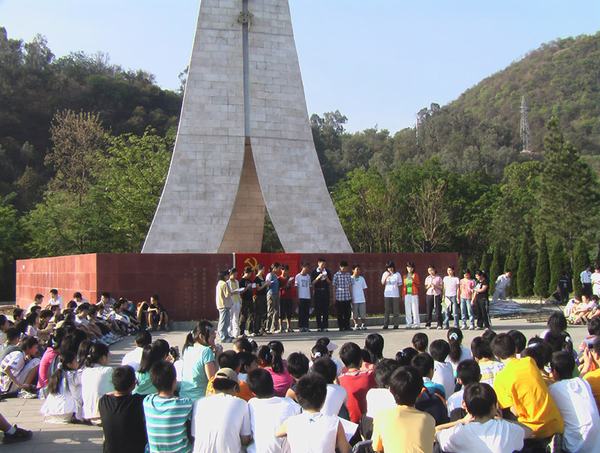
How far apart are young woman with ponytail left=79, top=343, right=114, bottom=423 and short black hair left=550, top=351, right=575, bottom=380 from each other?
3401mm

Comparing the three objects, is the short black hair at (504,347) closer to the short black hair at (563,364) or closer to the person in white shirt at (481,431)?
the short black hair at (563,364)

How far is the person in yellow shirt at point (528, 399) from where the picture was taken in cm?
441

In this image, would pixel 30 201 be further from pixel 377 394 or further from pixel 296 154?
pixel 377 394

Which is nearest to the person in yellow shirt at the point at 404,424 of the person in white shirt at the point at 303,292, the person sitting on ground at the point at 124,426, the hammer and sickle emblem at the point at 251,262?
the person sitting on ground at the point at 124,426

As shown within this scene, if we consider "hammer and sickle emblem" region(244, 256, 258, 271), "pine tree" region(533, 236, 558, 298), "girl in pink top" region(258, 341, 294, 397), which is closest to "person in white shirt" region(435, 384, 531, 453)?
"girl in pink top" region(258, 341, 294, 397)

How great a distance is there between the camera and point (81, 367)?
6.58 meters

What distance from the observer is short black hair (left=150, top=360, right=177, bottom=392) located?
14.3 feet

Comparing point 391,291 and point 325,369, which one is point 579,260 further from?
point 325,369

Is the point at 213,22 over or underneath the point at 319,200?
over

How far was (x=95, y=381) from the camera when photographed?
604 centimetres

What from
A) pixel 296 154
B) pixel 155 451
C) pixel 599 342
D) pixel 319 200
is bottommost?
pixel 155 451

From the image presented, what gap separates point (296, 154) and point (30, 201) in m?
29.0

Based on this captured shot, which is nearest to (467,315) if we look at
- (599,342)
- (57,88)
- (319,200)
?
(319,200)

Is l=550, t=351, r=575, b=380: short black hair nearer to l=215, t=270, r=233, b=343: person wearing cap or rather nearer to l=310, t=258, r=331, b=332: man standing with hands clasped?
l=215, t=270, r=233, b=343: person wearing cap
